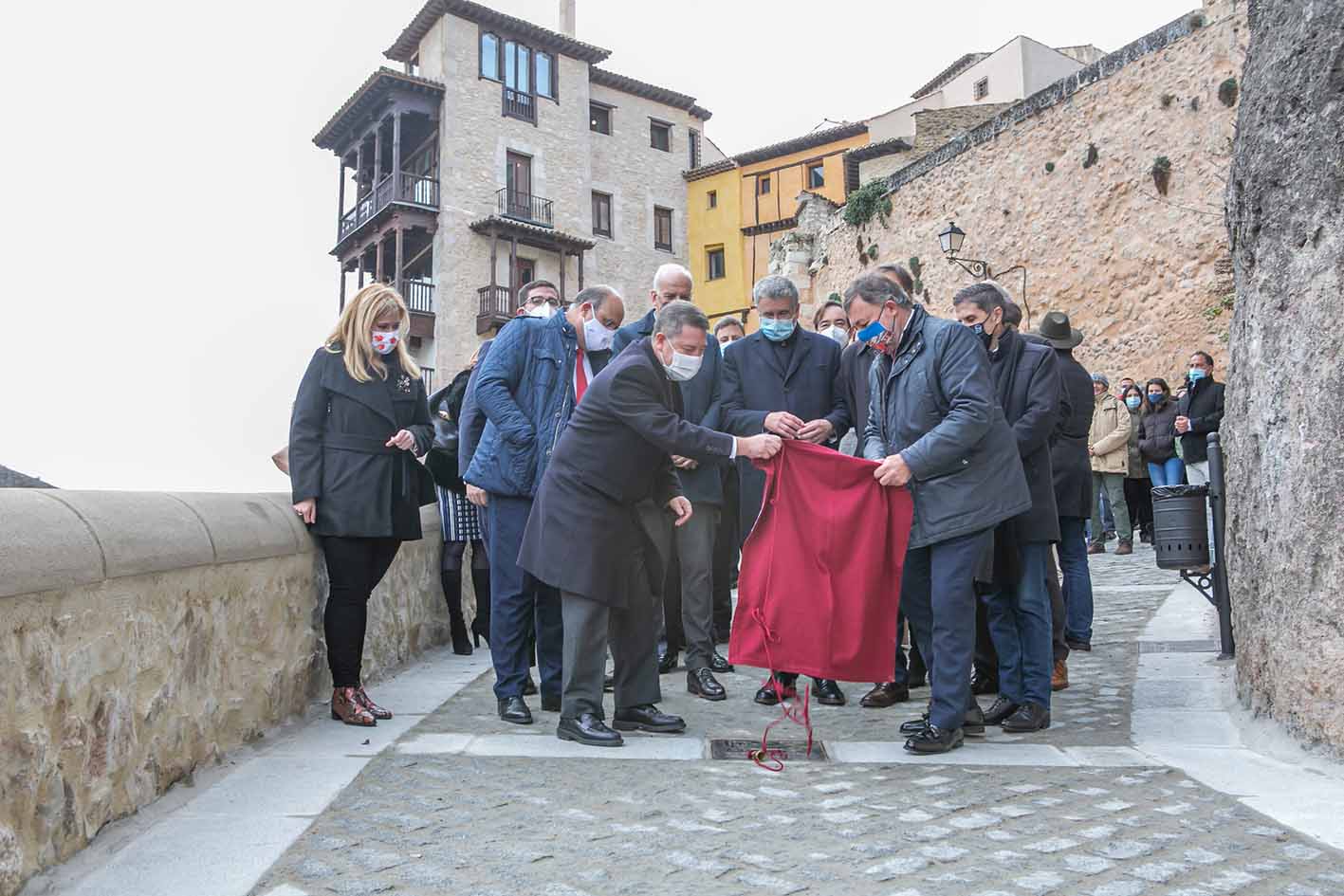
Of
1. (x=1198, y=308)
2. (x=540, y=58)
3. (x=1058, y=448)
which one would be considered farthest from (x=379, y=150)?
(x=1058, y=448)

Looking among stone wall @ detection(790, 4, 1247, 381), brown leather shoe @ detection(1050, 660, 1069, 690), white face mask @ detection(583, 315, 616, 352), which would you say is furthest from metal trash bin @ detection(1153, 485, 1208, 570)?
stone wall @ detection(790, 4, 1247, 381)

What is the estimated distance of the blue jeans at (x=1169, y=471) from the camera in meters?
10.9

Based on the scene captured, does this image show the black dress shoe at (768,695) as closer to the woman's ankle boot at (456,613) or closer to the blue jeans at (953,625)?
the blue jeans at (953,625)

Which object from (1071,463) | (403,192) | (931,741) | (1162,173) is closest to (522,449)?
(931,741)

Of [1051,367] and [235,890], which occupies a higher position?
[1051,367]

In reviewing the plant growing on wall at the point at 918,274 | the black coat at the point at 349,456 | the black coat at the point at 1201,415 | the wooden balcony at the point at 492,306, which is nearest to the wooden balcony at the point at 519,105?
the wooden balcony at the point at 492,306

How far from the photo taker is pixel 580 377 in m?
5.03

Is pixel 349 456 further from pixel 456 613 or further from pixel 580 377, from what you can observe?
pixel 456 613

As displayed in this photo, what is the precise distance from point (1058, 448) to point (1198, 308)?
37.3 feet

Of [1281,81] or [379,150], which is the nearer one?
[1281,81]

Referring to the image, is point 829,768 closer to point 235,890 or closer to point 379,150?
point 235,890

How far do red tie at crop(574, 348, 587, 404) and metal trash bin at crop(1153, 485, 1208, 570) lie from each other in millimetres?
3007

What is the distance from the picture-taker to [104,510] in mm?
2975

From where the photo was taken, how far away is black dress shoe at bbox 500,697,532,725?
4445 millimetres
